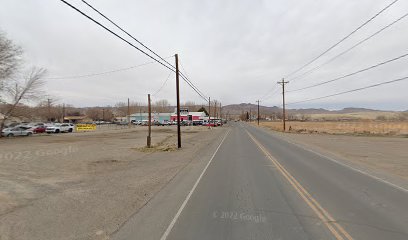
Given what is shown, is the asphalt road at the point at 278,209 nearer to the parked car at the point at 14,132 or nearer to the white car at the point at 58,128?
the parked car at the point at 14,132

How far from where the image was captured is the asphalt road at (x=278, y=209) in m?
5.56

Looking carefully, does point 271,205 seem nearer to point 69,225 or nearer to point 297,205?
point 297,205

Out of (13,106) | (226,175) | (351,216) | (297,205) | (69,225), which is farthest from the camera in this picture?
(13,106)

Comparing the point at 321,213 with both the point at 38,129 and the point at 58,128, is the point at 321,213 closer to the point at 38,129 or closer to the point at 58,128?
the point at 58,128

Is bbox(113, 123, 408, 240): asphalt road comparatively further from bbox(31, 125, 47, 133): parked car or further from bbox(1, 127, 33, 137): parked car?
bbox(31, 125, 47, 133): parked car

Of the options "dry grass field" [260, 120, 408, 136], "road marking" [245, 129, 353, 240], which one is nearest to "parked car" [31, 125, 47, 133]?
"dry grass field" [260, 120, 408, 136]

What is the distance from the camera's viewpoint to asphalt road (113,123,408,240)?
5562 millimetres

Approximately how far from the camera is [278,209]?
7062mm

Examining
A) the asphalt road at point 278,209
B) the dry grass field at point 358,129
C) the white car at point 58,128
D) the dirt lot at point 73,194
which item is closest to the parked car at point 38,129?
the white car at point 58,128

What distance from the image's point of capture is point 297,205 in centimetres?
738

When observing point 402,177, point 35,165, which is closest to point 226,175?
point 402,177

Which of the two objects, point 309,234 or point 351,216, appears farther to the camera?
point 351,216

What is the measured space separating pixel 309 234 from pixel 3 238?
5.72 metres

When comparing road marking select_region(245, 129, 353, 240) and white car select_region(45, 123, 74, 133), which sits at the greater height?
white car select_region(45, 123, 74, 133)
